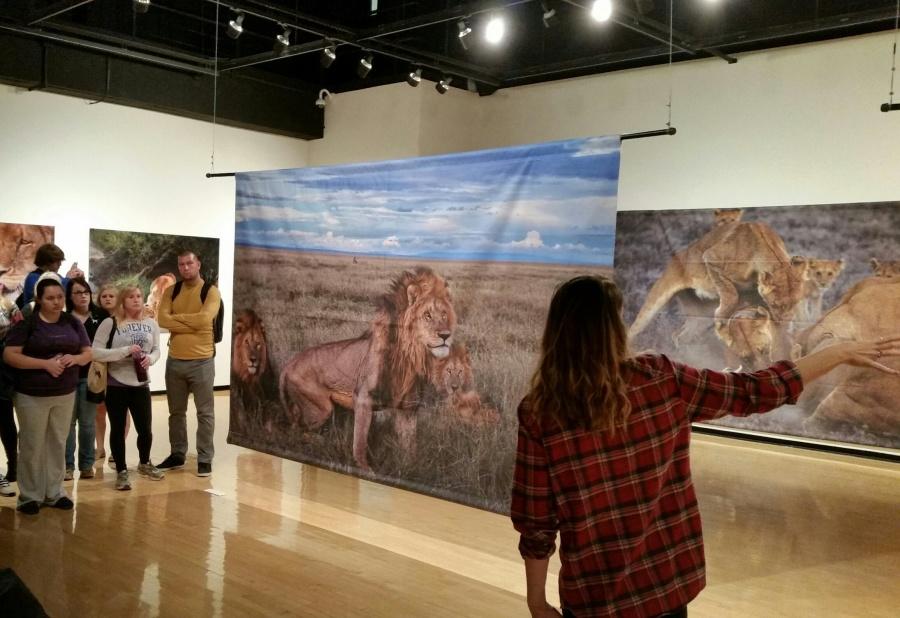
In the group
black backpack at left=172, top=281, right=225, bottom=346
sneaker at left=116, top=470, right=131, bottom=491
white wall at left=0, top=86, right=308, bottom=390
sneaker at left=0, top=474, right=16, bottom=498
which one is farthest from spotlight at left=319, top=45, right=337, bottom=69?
sneaker at left=0, top=474, right=16, bottom=498

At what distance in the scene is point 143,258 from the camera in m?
11.0

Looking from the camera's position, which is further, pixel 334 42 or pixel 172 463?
pixel 334 42

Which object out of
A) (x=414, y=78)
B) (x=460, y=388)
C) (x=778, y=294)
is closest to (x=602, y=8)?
(x=414, y=78)

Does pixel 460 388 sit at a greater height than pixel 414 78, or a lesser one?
lesser

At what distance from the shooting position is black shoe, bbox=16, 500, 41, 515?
5570 millimetres

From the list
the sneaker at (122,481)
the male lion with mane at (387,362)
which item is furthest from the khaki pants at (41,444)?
the male lion with mane at (387,362)

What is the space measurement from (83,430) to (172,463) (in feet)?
2.68

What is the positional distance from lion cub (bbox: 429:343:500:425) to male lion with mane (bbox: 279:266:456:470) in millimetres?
73

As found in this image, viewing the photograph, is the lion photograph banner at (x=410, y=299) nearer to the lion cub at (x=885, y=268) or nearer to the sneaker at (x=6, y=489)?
the sneaker at (x=6, y=489)

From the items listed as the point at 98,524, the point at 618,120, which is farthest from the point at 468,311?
the point at 618,120

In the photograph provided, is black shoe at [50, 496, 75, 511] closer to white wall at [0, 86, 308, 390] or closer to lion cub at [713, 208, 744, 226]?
white wall at [0, 86, 308, 390]

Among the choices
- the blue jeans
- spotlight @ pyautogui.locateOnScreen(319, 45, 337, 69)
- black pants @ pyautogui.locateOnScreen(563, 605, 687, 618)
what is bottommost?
the blue jeans

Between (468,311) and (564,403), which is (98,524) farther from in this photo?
(564,403)

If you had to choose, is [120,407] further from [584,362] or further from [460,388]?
[584,362]
